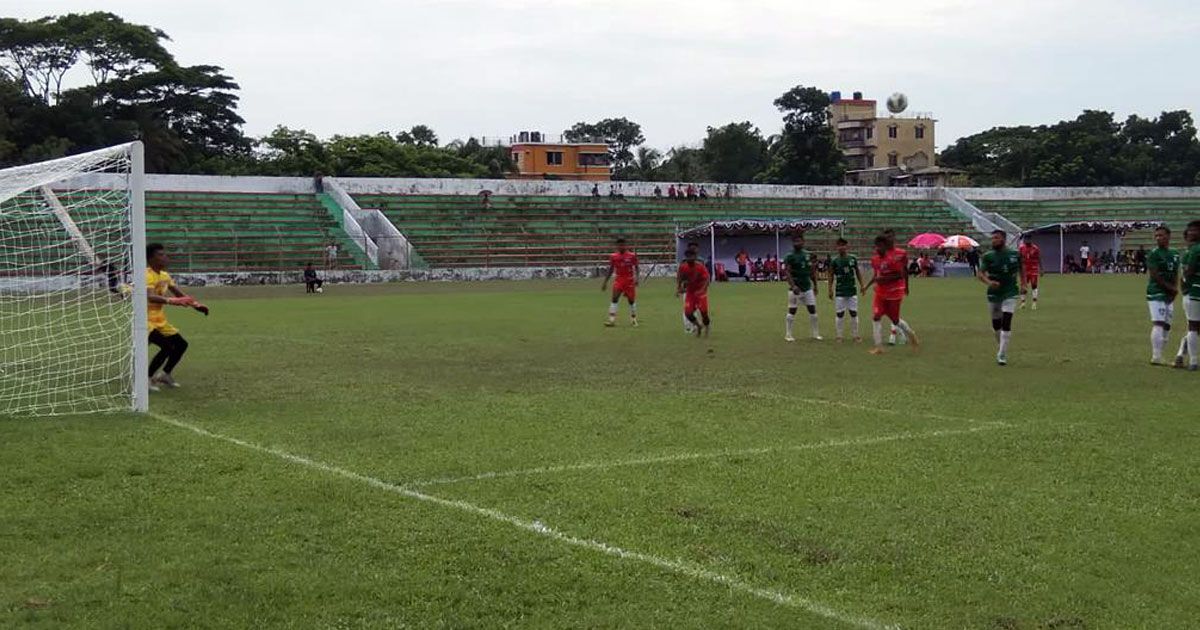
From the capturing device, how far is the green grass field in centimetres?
520

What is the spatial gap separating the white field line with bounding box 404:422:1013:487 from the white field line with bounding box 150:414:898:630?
0.44 metres

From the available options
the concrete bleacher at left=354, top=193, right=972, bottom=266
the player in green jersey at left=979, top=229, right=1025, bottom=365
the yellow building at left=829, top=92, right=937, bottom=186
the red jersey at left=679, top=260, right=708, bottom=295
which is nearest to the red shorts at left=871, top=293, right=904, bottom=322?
the player in green jersey at left=979, top=229, right=1025, bottom=365

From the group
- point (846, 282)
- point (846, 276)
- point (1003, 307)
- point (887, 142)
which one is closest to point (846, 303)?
point (846, 282)

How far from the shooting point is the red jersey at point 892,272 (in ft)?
56.2

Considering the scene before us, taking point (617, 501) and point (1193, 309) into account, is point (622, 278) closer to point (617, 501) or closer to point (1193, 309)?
point (1193, 309)

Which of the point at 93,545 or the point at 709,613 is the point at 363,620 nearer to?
the point at 709,613

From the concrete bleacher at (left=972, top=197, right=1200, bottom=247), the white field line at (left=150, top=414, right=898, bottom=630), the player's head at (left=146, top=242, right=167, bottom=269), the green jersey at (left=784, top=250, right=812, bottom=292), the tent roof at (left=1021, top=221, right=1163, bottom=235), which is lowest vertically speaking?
the white field line at (left=150, top=414, right=898, bottom=630)

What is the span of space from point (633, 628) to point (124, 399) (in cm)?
880

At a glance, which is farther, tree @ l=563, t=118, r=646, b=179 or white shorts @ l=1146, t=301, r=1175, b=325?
tree @ l=563, t=118, r=646, b=179

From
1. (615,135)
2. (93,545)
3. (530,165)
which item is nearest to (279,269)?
(93,545)

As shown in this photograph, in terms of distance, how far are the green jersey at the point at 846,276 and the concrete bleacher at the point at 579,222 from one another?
107 ft

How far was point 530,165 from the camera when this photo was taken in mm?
105375

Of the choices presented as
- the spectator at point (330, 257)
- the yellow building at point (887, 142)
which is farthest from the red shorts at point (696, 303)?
the yellow building at point (887, 142)

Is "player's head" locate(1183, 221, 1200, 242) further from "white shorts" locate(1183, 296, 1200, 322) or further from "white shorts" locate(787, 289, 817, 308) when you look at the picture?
"white shorts" locate(787, 289, 817, 308)
